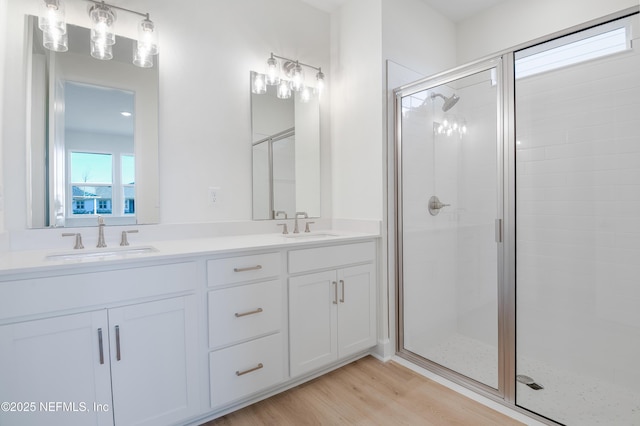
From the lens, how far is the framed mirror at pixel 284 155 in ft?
7.59

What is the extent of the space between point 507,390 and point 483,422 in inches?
9.5

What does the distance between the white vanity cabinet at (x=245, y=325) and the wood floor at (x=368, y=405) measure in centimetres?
13

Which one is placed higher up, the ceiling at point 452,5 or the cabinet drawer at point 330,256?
the ceiling at point 452,5

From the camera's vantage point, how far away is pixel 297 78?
2.44 meters

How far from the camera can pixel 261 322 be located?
1705 mm

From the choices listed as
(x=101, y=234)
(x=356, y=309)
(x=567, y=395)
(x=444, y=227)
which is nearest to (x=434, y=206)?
(x=444, y=227)

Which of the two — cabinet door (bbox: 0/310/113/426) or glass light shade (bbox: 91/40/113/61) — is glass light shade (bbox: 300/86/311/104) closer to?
glass light shade (bbox: 91/40/113/61)

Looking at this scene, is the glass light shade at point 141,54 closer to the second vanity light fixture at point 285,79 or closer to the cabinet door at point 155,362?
the second vanity light fixture at point 285,79

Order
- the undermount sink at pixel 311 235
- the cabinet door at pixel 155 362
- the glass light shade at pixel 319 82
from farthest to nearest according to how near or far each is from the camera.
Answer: the glass light shade at pixel 319 82 → the undermount sink at pixel 311 235 → the cabinet door at pixel 155 362

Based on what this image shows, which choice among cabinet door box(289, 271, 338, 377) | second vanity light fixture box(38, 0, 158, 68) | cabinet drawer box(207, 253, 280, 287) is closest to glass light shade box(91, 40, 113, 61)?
second vanity light fixture box(38, 0, 158, 68)

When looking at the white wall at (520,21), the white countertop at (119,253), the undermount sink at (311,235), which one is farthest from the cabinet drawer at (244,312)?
the white wall at (520,21)

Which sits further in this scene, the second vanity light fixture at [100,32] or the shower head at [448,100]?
the shower head at [448,100]

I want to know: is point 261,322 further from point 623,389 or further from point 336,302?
point 623,389

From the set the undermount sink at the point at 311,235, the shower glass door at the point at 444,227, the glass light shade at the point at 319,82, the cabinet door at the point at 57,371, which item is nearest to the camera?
the cabinet door at the point at 57,371
